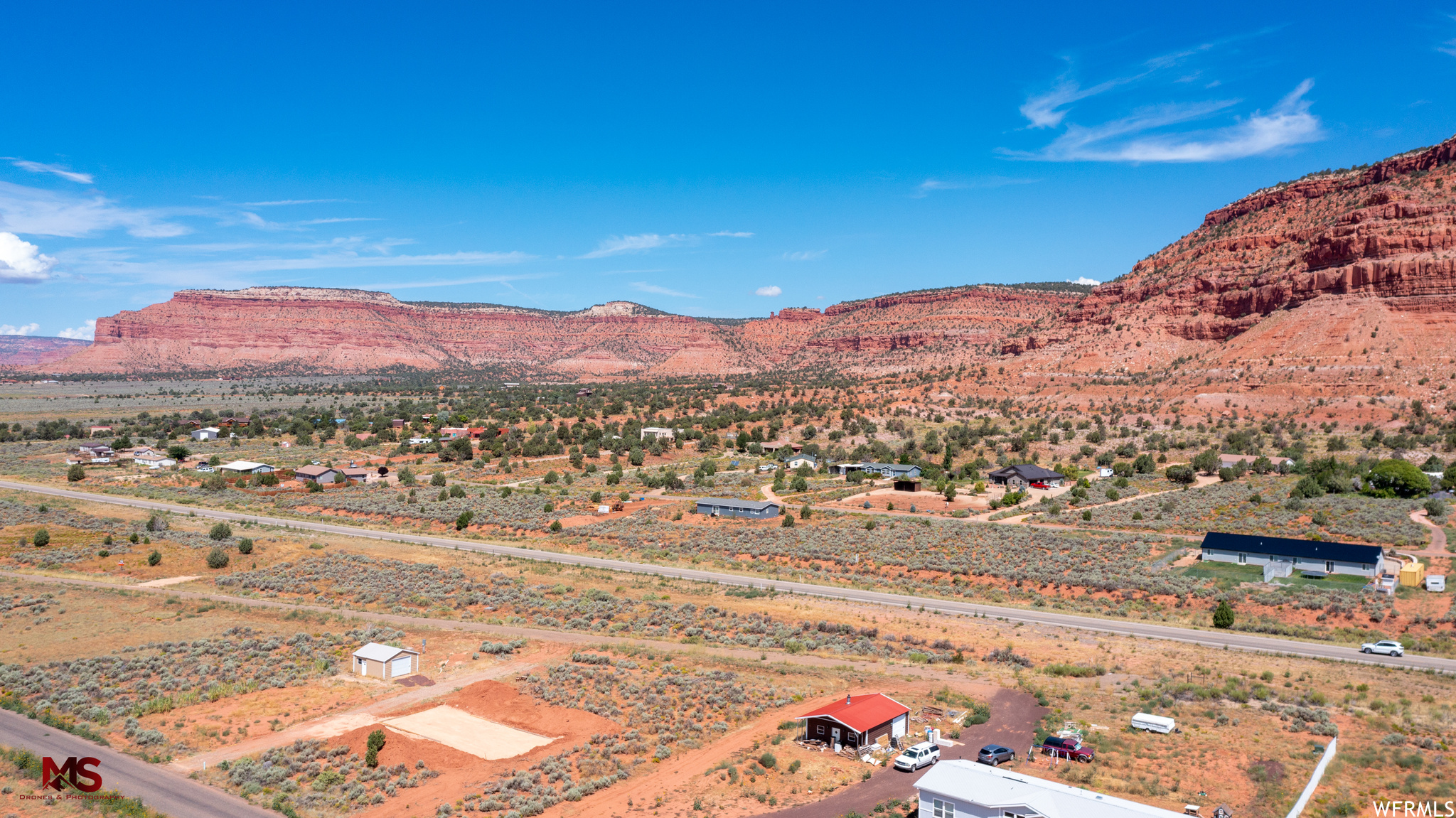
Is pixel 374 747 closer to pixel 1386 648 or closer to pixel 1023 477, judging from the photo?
pixel 1386 648

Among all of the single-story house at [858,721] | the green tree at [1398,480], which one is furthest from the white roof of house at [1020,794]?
the green tree at [1398,480]

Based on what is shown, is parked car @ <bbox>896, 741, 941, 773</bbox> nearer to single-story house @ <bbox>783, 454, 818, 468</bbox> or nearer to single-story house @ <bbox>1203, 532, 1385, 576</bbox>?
single-story house @ <bbox>1203, 532, 1385, 576</bbox>

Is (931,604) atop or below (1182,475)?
below

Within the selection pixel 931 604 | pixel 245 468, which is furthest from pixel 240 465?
pixel 931 604

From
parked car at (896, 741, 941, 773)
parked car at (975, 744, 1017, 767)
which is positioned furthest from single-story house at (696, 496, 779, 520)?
parked car at (975, 744, 1017, 767)

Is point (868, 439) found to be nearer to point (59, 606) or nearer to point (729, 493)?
point (729, 493)

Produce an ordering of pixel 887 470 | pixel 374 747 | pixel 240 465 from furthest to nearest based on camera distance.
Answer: pixel 240 465, pixel 887 470, pixel 374 747
